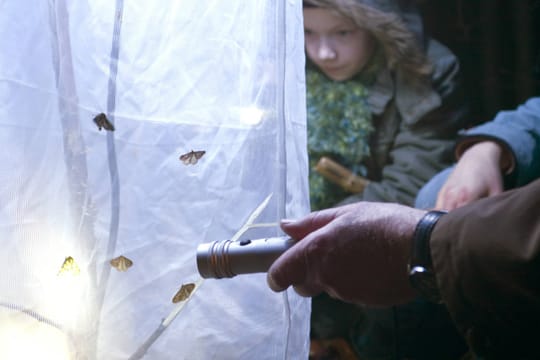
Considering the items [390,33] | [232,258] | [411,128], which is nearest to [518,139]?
[411,128]

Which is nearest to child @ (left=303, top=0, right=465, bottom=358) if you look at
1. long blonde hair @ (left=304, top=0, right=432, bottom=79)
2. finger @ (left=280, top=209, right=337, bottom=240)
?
long blonde hair @ (left=304, top=0, right=432, bottom=79)

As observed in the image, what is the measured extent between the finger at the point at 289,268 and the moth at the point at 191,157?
0.53 ft

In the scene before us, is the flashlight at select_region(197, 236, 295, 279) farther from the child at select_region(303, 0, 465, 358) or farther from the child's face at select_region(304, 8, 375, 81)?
the child's face at select_region(304, 8, 375, 81)

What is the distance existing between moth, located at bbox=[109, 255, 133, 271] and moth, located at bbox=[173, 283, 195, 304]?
0.23ft

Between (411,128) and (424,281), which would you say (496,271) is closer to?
(424,281)

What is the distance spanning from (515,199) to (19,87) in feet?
1.59

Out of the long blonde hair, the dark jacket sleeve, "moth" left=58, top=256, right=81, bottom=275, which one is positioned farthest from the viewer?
the long blonde hair

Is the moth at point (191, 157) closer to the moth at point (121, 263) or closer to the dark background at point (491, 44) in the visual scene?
the moth at point (121, 263)

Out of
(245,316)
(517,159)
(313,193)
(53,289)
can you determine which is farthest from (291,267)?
(313,193)

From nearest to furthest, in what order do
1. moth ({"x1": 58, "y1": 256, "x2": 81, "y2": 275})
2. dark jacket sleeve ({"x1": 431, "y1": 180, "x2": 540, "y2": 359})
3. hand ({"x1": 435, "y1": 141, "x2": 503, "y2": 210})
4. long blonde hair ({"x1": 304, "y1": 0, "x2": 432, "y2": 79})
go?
1. dark jacket sleeve ({"x1": 431, "y1": 180, "x2": 540, "y2": 359})
2. moth ({"x1": 58, "y1": 256, "x2": 81, "y2": 275})
3. hand ({"x1": 435, "y1": 141, "x2": 503, "y2": 210})
4. long blonde hair ({"x1": 304, "y1": 0, "x2": 432, "y2": 79})

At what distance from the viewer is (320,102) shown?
5.33ft

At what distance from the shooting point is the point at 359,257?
577 mm

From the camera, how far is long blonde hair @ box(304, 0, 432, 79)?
61.3 inches

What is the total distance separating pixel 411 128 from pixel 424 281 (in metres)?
1.15
